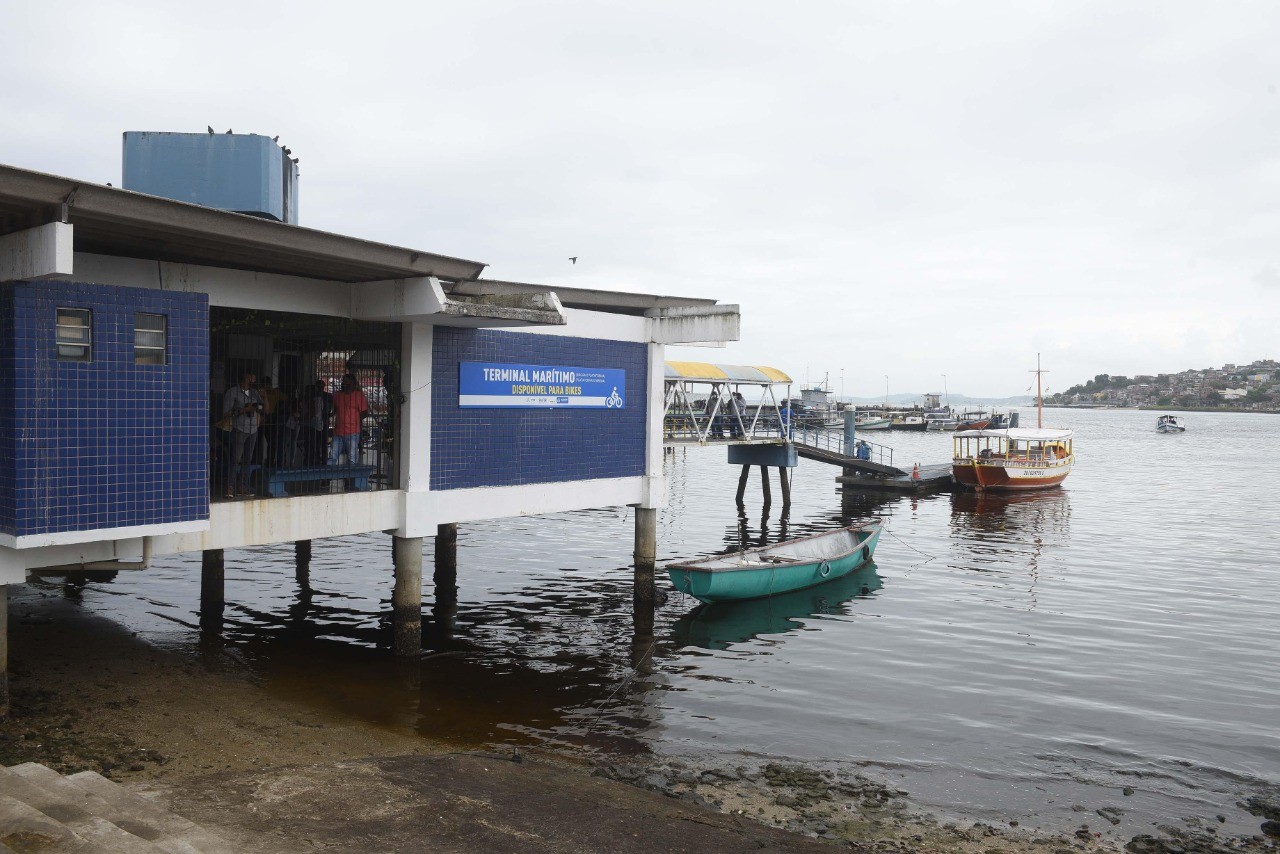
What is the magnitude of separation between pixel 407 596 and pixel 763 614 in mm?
10238

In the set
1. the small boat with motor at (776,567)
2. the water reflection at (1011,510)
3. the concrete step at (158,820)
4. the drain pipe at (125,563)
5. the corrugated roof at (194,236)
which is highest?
the corrugated roof at (194,236)

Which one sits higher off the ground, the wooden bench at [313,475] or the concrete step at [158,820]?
the wooden bench at [313,475]

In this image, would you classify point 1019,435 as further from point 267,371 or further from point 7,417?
point 7,417

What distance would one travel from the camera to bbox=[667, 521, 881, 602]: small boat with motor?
22688 millimetres

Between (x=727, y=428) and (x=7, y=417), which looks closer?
(x=7, y=417)

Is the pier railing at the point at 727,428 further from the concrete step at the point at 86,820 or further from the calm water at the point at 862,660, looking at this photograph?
the concrete step at the point at 86,820

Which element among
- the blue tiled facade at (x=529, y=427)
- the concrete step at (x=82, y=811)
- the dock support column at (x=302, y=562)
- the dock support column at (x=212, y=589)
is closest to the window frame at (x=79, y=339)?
the concrete step at (x=82, y=811)

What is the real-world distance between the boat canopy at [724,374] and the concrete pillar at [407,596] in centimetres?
1638

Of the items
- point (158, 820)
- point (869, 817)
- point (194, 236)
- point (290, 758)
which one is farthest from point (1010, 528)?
point (158, 820)

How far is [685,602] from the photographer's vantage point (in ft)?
81.4

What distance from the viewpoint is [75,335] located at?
11234 mm

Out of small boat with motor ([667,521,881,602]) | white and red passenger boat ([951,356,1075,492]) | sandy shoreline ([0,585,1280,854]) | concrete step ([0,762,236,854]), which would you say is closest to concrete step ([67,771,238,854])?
concrete step ([0,762,236,854])

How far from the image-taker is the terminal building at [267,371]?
1091 centimetres

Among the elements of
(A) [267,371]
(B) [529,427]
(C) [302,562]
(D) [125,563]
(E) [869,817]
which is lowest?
(E) [869,817]
